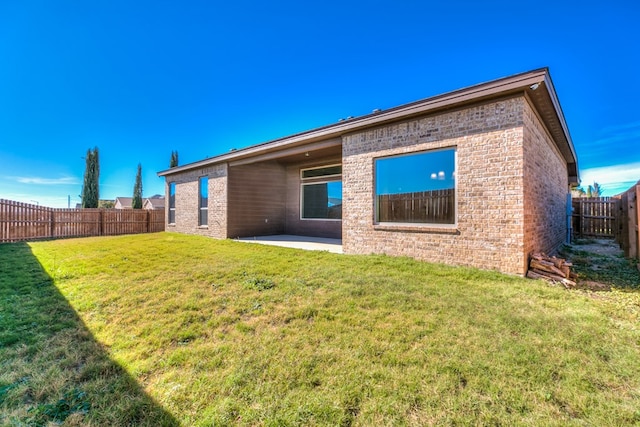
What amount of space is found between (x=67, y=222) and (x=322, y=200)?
14.6 m

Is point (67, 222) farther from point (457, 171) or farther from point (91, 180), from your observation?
point (457, 171)

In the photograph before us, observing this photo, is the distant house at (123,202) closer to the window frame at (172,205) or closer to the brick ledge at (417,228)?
the window frame at (172,205)

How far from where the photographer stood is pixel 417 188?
6.15 meters

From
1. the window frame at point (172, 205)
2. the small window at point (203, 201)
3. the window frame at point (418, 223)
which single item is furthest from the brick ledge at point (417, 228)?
the window frame at point (172, 205)

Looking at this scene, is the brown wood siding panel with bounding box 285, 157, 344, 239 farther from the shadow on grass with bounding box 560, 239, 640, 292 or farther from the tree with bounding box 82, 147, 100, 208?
the tree with bounding box 82, 147, 100, 208

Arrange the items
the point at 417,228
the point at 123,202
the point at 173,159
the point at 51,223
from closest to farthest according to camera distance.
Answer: the point at 417,228 → the point at 51,223 → the point at 173,159 → the point at 123,202

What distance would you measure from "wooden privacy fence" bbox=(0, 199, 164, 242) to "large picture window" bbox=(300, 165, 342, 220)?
12.2 metres

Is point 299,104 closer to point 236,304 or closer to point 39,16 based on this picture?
point 39,16

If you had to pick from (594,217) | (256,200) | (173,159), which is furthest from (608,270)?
(173,159)

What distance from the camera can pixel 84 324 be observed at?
3307 millimetres

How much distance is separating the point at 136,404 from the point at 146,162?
42.8m

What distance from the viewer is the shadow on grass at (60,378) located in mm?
1792

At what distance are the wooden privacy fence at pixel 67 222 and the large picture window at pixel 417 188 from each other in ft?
54.2

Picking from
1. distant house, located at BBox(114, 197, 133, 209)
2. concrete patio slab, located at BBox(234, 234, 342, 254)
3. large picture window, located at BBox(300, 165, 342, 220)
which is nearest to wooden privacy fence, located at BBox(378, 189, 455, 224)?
concrete patio slab, located at BBox(234, 234, 342, 254)
